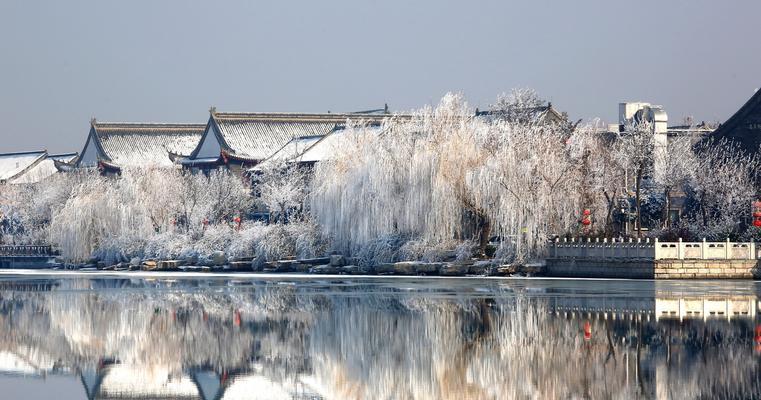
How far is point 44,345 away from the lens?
2423 centimetres

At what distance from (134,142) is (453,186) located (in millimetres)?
44982

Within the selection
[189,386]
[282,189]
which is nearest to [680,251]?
[282,189]

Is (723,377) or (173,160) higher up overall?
(173,160)

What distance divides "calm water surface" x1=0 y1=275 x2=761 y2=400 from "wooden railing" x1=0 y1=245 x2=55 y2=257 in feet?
95.0

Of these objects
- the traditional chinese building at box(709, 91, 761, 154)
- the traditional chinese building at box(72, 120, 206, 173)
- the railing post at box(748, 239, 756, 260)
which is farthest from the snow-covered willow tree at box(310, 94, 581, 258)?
the traditional chinese building at box(72, 120, 206, 173)

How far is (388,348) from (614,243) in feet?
70.5

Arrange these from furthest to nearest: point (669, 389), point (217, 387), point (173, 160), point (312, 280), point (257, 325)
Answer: point (173, 160)
point (312, 280)
point (257, 325)
point (217, 387)
point (669, 389)

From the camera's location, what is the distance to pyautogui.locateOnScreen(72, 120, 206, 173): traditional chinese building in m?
85.5

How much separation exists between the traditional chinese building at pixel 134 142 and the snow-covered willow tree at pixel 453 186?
122 ft

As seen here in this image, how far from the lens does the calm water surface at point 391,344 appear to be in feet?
59.3

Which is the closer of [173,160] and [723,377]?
[723,377]

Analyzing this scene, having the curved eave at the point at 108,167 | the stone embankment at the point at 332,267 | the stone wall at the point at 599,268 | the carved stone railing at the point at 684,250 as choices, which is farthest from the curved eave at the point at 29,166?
the carved stone railing at the point at 684,250

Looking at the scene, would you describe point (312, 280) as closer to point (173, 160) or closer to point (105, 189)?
point (105, 189)

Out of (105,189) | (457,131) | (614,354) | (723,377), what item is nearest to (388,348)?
(614,354)
